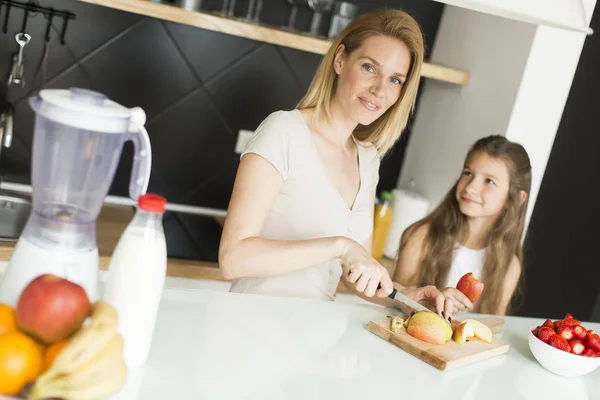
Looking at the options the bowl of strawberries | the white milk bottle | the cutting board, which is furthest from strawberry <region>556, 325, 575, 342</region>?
the white milk bottle

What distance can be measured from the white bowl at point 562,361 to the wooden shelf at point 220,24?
4.27 feet

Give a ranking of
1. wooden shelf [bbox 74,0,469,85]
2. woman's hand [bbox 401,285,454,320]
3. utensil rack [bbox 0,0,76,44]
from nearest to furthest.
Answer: woman's hand [bbox 401,285,454,320]
wooden shelf [bbox 74,0,469,85]
utensil rack [bbox 0,0,76,44]

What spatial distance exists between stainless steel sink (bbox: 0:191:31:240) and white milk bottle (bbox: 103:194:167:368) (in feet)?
4.57

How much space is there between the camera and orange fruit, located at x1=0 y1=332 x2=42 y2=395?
2.64 ft

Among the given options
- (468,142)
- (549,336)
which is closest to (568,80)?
(468,142)

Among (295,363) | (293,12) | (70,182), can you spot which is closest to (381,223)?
(293,12)

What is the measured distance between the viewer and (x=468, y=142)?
8.50ft

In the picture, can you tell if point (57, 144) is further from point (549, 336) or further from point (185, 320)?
point (549, 336)

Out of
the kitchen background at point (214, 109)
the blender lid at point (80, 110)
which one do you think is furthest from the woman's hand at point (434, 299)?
the kitchen background at point (214, 109)

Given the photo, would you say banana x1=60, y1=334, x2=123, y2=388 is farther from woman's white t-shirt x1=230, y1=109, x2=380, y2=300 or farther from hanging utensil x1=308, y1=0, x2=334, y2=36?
hanging utensil x1=308, y1=0, x2=334, y2=36

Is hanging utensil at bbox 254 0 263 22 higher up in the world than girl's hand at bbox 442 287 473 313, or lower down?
higher up

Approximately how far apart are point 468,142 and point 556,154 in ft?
1.67

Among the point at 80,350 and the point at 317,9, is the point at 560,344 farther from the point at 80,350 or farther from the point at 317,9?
the point at 317,9

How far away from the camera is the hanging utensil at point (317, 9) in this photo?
248cm
